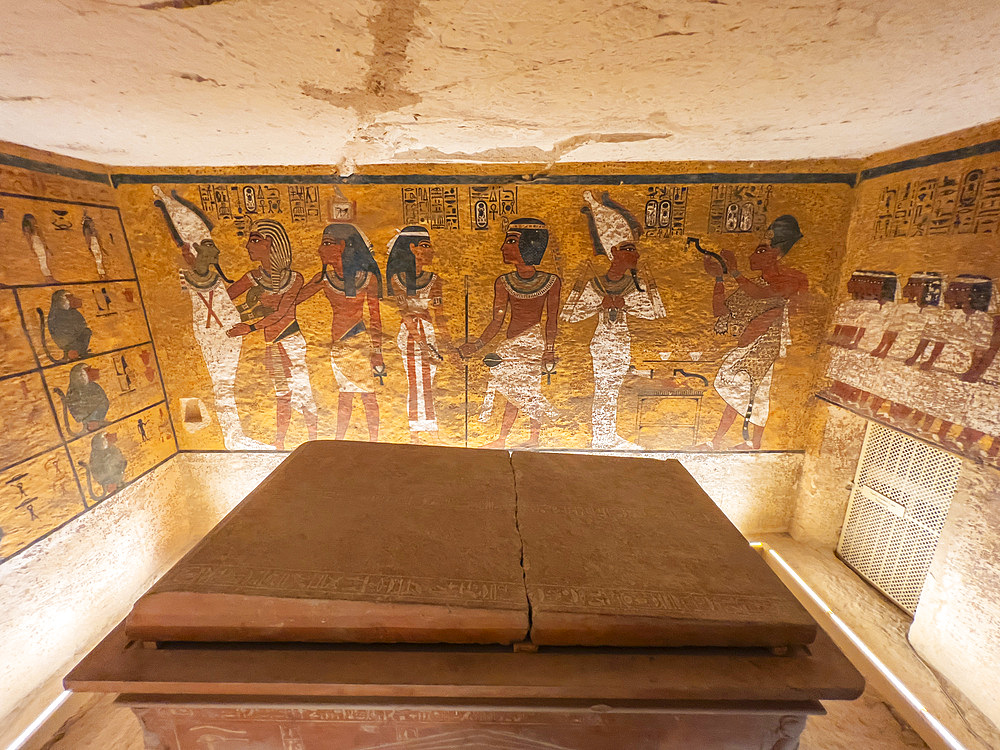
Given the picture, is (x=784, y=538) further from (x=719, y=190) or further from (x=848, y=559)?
(x=719, y=190)

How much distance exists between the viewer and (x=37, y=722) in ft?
8.09

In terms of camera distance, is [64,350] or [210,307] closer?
[64,350]

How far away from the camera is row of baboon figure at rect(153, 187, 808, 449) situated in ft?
10.9

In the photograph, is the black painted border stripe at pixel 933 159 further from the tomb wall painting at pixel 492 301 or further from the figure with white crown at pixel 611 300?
the figure with white crown at pixel 611 300

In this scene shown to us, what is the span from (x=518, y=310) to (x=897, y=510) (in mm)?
3083

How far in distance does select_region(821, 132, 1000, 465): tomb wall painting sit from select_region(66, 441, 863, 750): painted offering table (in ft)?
6.63

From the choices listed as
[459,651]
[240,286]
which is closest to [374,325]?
[240,286]

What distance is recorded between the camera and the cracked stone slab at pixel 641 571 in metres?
1.28

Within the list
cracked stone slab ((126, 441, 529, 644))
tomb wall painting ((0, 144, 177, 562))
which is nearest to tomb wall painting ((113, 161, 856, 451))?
tomb wall painting ((0, 144, 177, 562))

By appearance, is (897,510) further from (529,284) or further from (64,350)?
(64,350)

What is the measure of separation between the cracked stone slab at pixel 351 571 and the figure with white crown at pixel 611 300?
1.96 meters

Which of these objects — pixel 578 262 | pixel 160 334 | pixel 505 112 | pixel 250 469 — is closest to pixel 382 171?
pixel 505 112

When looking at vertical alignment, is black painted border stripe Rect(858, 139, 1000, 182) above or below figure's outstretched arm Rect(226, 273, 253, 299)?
above

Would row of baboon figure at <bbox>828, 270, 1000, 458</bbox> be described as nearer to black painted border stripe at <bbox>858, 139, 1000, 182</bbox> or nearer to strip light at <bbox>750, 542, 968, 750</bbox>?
black painted border stripe at <bbox>858, 139, 1000, 182</bbox>
